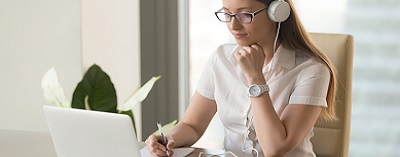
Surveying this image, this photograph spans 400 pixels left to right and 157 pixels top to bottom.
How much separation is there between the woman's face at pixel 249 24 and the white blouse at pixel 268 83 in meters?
0.08

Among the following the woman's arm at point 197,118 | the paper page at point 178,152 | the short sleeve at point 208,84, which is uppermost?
the short sleeve at point 208,84

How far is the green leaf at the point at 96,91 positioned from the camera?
1.97 metres

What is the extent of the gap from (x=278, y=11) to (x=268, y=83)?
24 centimetres

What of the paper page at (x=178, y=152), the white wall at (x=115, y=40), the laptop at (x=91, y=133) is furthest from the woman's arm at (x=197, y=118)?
the white wall at (x=115, y=40)

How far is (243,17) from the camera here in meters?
2.20

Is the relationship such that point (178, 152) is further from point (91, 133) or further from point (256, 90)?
point (91, 133)

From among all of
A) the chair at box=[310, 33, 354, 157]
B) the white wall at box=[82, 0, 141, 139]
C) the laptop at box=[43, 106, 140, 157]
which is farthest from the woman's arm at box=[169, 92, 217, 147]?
the white wall at box=[82, 0, 141, 139]

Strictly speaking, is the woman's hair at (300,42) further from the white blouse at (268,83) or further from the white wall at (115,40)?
the white wall at (115,40)

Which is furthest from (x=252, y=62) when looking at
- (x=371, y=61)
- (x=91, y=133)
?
(x=371, y=61)

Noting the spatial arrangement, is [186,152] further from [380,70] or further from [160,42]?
[160,42]

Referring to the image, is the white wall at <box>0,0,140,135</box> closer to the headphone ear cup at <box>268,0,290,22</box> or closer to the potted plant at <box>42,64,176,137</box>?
the potted plant at <box>42,64,176,137</box>

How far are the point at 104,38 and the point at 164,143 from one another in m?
1.35

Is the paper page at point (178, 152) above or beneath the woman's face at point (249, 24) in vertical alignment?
beneath

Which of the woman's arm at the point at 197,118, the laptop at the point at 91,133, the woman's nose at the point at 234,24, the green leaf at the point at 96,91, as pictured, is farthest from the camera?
the woman's arm at the point at 197,118
